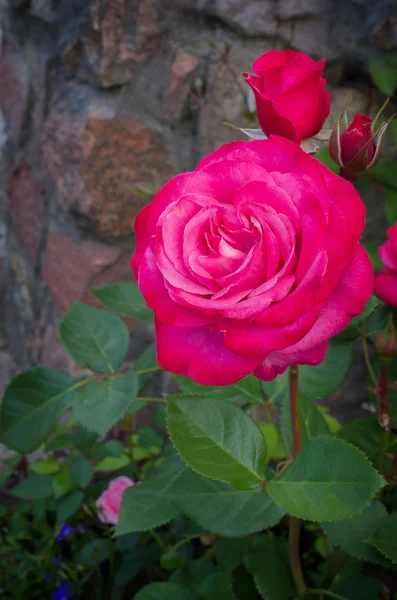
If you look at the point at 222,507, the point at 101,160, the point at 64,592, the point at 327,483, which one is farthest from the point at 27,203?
the point at 327,483

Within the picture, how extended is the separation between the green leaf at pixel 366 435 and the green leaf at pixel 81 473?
1.58 ft

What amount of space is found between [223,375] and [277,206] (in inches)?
4.7

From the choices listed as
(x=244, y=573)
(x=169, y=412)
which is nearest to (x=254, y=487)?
(x=169, y=412)

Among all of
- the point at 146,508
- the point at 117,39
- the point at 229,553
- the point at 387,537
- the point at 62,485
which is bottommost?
the point at 62,485

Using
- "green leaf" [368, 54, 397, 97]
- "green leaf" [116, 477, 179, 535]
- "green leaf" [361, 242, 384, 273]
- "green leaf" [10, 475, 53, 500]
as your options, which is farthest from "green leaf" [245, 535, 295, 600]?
"green leaf" [368, 54, 397, 97]

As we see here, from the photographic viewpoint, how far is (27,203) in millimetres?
1241

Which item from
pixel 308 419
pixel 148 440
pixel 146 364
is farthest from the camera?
pixel 148 440

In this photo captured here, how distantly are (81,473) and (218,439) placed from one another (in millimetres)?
555

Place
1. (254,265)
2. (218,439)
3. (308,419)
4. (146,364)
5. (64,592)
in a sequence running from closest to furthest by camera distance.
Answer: (254,265), (218,439), (308,419), (146,364), (64,592)

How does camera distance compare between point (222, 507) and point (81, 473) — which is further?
point (81, 473)

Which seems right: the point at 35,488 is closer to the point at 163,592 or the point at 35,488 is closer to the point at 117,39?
the point at 163,592

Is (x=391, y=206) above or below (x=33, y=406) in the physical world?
above

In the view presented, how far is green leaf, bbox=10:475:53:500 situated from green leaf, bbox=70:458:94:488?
0.22 ft

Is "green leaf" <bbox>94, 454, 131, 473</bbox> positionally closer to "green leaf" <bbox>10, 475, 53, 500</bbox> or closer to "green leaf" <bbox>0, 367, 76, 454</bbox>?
"green leaf" <bbox>10, 475, 53, 500</bbox>
